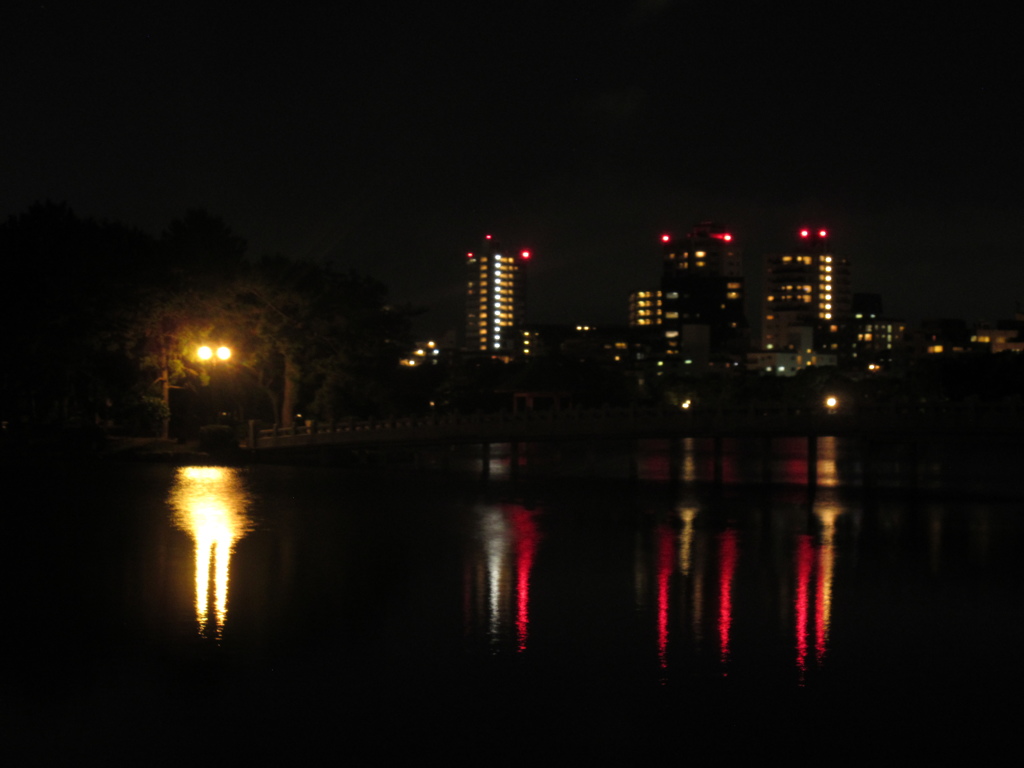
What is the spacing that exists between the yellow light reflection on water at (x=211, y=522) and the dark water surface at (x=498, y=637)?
0.11m

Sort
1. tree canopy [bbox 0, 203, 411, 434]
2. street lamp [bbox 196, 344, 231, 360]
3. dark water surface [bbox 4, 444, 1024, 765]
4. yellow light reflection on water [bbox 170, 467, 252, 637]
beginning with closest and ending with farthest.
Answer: dark water surface [bbox 4, 444, 1024, 765], yellow light reflection on water [bbox 170, 467, 252, 637], street lamp [bbox 196, 344, 231, 360], tree canopy [bbox 0, 203, 411, 434]

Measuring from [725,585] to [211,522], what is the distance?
1123 centimetres

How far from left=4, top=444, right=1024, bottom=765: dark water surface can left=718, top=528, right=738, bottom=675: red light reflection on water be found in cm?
8

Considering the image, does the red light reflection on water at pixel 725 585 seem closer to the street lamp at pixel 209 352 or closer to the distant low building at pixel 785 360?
the street lamp at pixel 209 352

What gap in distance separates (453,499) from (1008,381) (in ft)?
172

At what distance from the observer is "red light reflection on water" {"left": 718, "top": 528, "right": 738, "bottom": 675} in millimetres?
12879

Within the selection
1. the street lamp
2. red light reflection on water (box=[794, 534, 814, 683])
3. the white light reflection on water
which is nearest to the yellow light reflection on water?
the white light reflection on water

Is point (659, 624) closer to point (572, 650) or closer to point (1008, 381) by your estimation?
point (572, 650)

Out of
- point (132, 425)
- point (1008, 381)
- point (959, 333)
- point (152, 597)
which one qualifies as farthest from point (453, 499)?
point (959, 333)

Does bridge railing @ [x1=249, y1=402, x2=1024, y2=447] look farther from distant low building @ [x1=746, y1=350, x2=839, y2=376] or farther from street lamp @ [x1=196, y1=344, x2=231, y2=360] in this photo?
distant low building @ [x1=746, y1=350, x2=839, y2=376]

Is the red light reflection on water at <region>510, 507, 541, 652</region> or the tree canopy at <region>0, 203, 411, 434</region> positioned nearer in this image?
the red light reflection on water at <region>510, 507, 541, 652</region>

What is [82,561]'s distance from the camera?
17.6 metres

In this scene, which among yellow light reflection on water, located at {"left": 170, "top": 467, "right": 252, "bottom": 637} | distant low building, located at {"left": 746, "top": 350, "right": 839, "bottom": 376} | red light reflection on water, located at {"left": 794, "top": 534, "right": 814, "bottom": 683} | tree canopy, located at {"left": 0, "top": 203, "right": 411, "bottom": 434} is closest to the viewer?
red light reflection on water, located at {"left": 794, "top": 534, "right": 814, "bottom": 683}

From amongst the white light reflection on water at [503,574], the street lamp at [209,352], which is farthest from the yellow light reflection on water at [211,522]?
the street lamp at [209,352]
